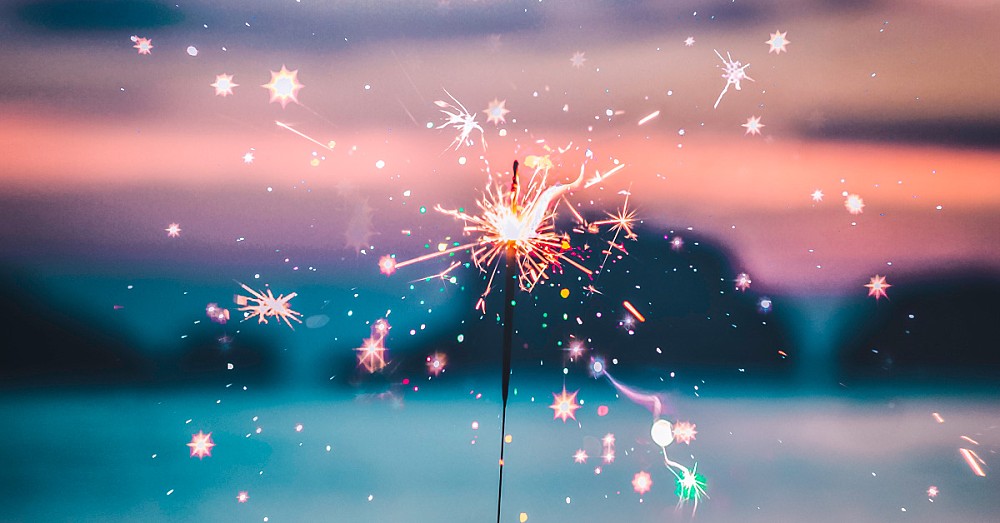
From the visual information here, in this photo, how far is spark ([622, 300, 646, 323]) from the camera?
3.84 ft

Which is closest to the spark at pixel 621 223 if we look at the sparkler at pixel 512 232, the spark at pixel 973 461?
the sparkler at pixel 512 232

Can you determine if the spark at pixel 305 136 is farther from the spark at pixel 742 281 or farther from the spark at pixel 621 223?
the spark at pixel 742 281

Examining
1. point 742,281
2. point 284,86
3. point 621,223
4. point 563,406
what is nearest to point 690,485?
point 563,406

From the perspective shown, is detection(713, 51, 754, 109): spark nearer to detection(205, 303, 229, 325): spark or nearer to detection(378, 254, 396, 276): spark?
detection(378, 254, 396, 276): spark

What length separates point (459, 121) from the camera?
1158mm

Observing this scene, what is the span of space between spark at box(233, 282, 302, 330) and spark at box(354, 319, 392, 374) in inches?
6.5

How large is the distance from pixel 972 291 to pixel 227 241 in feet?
5.80

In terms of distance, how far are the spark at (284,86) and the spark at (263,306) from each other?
0.42 m

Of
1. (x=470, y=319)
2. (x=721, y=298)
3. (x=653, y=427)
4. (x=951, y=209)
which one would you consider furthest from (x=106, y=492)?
(x=951, y=209)

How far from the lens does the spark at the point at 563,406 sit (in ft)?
3.78

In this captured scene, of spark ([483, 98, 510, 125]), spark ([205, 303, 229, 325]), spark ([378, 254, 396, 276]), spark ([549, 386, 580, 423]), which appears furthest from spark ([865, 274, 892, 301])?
spark ([205, 303, 229, 325])

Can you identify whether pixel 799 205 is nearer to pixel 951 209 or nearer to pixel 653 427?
pixel 951 209

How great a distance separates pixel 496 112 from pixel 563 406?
0.67m

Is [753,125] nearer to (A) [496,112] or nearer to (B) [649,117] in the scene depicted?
(B) [649,117]
